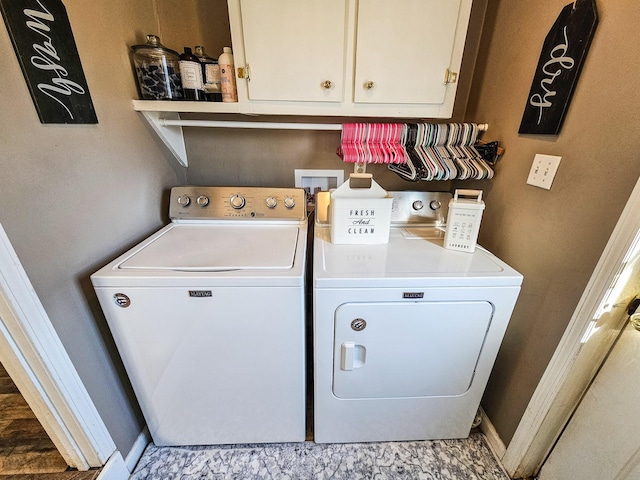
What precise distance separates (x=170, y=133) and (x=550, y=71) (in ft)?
5.94

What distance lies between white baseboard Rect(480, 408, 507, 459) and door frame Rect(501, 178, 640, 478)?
0.13 ft

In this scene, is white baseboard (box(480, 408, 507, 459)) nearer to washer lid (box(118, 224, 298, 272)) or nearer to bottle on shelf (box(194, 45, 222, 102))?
washer lid (box(118, 224, 298, 272))

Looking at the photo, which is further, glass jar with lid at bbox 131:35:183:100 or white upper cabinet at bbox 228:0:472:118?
glass jar with lid at bbox 131:35:183:100

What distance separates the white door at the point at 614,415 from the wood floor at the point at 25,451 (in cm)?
198

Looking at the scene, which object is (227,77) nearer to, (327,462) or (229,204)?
(229,204)

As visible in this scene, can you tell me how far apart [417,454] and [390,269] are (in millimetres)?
1080

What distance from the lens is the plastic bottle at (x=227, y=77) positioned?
3.98 ft

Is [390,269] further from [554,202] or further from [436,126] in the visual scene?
[436,126]

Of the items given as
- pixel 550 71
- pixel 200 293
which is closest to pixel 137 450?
pixel 200 293

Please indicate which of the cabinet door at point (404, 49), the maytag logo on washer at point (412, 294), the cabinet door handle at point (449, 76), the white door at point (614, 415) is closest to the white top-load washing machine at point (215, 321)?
the maytag logo on washer at point (412, 294)

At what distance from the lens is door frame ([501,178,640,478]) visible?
0.82m

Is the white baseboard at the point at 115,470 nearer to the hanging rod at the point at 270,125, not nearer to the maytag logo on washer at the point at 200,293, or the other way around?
the maytag logo on washer at the point at 200,293

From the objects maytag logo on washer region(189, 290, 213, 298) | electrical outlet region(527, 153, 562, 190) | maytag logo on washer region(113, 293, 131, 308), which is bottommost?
maytag logo on washer region(113, 293, 131, 308)

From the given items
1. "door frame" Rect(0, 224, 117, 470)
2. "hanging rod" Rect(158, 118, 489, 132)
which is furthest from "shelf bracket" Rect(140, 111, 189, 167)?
"door frame" Rect(0, 224, 117, 470)
